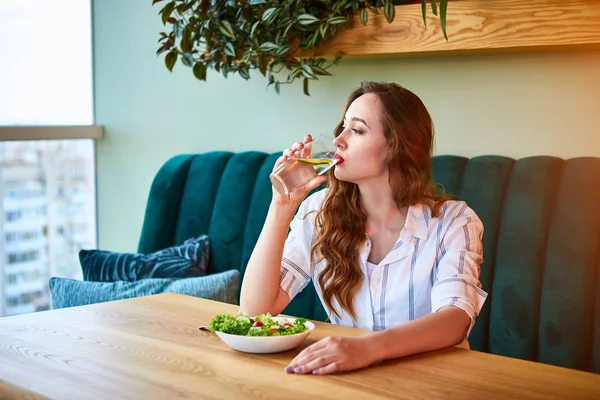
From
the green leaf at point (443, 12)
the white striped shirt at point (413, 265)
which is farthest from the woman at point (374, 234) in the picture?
the green leaf at point (443, 12)

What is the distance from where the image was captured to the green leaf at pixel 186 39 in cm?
313

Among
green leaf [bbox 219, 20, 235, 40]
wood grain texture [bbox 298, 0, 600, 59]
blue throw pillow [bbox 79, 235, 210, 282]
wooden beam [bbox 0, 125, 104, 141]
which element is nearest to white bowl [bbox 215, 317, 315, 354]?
wood grain texture [bbox 298, 0, 600, 59]

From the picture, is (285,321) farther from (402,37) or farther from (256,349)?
(402,37)

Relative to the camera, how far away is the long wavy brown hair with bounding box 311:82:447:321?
1.94 m

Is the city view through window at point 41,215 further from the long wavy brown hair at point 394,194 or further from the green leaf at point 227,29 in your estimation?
the long wavy brown hair at point 394,194

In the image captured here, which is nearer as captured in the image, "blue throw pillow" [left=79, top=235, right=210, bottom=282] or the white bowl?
the white bowl

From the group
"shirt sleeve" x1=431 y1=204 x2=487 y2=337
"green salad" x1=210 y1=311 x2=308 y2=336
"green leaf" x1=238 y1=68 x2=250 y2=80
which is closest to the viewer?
"green salad" x1=210 y1=311 x2=308 y2=336

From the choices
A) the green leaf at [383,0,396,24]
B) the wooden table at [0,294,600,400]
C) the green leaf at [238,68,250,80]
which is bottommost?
the wooden table at [0,294,600,400]

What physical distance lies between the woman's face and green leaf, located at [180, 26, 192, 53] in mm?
1335

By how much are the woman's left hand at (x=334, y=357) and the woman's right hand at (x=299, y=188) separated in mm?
416

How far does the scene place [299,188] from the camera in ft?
6.05

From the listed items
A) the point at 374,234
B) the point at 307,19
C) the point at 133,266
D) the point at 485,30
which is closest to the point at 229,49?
the point at 307,19

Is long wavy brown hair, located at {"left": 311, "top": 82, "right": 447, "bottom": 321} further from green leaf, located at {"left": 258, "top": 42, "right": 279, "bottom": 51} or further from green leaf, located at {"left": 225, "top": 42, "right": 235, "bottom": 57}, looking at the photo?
green leaf, located at {"left": 225, "top": 42, "right": 235, "bottom": 57}

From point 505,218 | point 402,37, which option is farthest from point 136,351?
point 402,37
